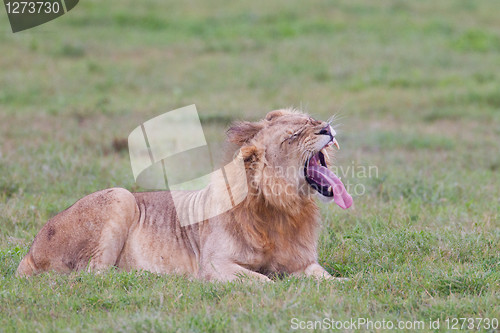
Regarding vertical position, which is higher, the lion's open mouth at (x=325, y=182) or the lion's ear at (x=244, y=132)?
the lion's ear at (x=244, y=132)

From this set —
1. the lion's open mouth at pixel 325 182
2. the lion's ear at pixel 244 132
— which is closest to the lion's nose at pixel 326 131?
the lion's open mouth at pixel 325 182

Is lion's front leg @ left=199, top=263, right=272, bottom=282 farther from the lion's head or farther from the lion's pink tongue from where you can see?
the lion's pink tongue

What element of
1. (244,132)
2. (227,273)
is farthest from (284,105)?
(227,273)

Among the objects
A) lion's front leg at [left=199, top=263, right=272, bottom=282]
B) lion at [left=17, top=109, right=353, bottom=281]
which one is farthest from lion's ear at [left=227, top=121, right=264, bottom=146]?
lion's front leg at [left=199, top=263, right=272, bottom=282]

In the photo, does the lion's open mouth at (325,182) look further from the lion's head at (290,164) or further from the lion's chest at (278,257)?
the lion's chest at (278,257)

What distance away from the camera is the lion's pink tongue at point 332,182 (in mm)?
5289

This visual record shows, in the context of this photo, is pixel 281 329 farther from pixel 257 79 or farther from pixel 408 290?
pixel 257 79

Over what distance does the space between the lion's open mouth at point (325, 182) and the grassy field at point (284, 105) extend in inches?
21.7

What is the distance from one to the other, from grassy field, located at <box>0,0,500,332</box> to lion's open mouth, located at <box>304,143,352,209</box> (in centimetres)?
55

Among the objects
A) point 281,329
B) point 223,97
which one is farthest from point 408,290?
point 223,97

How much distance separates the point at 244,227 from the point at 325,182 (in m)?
0.66

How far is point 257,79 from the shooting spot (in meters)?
15.1

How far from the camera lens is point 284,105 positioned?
13242mm

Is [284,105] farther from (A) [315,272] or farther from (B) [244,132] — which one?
(A) [315,272]
